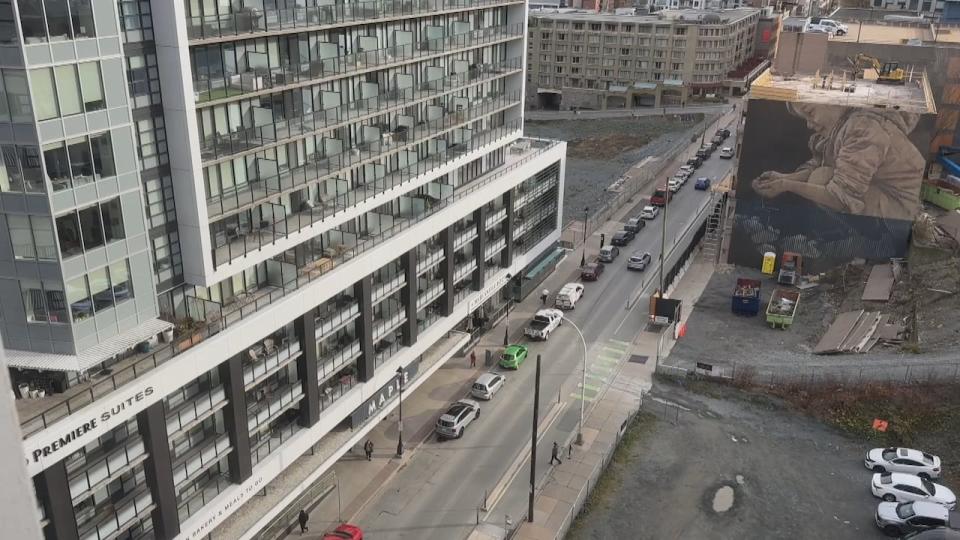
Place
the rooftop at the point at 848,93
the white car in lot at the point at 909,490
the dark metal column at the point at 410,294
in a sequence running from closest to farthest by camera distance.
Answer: the white car in lot at the point at 909,490 < the dark metal column at the point at 410,294 < the rooftop at the point at 848,93

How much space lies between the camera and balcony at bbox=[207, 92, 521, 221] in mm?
36938

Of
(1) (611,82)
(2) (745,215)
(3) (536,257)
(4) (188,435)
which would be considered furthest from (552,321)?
(1) (611,82)

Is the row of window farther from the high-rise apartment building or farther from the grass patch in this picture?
the grass patch

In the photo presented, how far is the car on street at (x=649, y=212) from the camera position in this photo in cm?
9061

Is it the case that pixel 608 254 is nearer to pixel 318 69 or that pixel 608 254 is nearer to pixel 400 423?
pixel 400 423

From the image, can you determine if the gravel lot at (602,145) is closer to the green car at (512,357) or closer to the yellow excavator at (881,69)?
the yellow excavator at (881,69)

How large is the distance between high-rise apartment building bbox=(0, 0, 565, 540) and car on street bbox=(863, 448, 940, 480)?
26.5 metres

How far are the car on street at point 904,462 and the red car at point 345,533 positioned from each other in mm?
28062

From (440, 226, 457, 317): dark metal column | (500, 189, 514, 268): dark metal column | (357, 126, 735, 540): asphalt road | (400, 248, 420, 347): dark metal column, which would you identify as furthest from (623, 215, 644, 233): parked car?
(400, 248, 420, 347): dark metal column

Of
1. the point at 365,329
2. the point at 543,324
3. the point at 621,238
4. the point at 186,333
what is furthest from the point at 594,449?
the point at 621,238

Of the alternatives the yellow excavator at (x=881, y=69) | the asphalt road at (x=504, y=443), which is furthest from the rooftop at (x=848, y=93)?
the asphalt road at (x=504, y=443)

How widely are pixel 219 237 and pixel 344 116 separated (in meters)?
10.0

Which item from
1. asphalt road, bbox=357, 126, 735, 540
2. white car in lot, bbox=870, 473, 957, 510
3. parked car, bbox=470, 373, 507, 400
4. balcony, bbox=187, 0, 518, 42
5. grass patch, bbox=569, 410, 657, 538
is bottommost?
asphalt road, bbox=357, 126, 735, 540

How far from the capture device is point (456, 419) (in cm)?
4884
